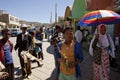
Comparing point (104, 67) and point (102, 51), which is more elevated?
point (102, 51)

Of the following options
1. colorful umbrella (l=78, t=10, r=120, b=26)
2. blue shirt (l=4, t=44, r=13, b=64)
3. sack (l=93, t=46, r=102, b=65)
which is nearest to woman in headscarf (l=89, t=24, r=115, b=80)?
sack (l=93, t=46, r=102, b=65)

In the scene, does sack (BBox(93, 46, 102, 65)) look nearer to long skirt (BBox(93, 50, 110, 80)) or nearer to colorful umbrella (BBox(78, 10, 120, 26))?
long skirt (BBox(93, 50, 110, 80))

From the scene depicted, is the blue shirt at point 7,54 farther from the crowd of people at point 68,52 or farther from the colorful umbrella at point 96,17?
the colorful umbrella at point 96,17

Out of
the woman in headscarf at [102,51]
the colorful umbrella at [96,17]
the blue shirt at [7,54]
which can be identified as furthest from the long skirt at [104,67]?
Result: the blue shirt at [7,54]

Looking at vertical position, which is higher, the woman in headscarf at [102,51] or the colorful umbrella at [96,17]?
the colorful umbrella at [96,17]

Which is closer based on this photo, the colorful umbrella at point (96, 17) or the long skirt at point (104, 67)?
the colorful umbrella at point (96, 17)

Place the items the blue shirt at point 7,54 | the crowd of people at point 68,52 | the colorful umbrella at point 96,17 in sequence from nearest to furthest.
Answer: the crowd of people at point 68,52, the colorful umbrella at point 96,17, the blue shirt at point 7,54

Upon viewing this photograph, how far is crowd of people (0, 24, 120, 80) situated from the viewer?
4.25 metres

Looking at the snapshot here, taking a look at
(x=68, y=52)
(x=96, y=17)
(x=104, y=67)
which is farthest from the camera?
(x=104, y=67)

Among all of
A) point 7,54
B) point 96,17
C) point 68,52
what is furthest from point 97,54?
point 7,54

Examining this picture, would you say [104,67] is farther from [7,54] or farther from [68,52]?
[7,54]

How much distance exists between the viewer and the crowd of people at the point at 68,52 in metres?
4.25

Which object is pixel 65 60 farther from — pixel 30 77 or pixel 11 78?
pixel 30 77

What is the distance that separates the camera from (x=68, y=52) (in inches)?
167
